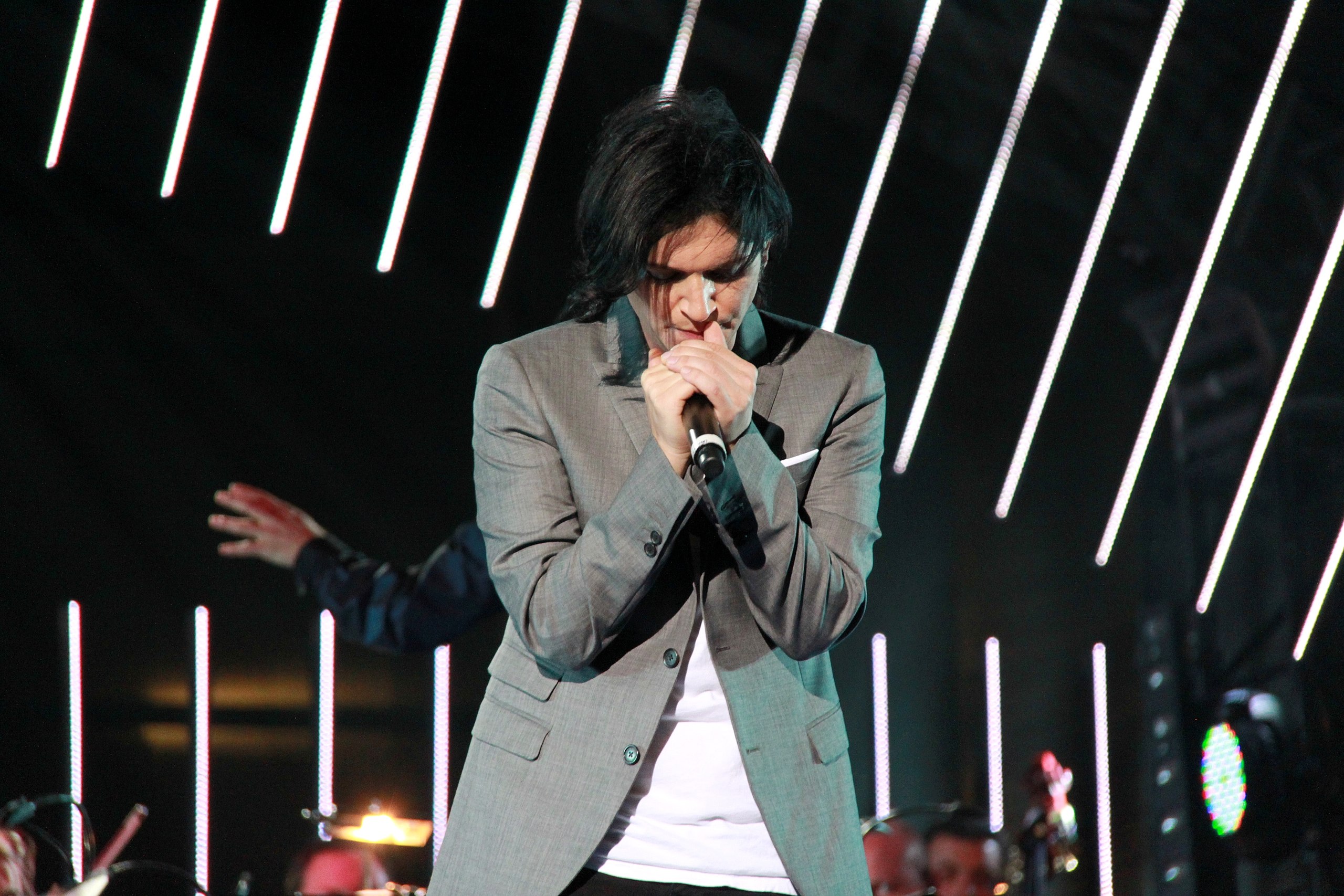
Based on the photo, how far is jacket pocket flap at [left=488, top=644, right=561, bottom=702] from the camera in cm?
118

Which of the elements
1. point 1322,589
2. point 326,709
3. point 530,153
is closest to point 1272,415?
point 1322,589

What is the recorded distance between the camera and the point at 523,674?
1.20m

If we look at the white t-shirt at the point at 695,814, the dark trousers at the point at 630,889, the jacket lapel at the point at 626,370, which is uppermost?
the jacket lapel at the point at 626,370

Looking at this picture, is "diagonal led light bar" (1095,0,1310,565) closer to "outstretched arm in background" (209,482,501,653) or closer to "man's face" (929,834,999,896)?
"man's face" (929,834,999,896)

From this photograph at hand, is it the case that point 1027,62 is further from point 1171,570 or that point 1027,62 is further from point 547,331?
point 547,331

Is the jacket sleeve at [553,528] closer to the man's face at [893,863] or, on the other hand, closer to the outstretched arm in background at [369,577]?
the outstretched arm in background at [369,577]

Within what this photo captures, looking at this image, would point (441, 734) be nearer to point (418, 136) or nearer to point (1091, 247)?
point (418, 136)

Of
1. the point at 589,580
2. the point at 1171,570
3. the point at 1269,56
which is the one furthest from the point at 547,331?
the point at 1269,56

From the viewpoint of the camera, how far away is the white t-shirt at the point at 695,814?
3.76 ft

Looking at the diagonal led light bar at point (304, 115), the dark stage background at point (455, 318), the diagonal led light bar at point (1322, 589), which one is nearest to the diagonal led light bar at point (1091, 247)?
the dark stage background at point (455, 318)

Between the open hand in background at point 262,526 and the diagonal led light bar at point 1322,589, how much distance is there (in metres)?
2.89

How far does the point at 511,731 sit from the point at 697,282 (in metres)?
0.45

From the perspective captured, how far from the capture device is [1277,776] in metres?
3.74

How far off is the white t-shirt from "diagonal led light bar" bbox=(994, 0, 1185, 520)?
2.93 metres
